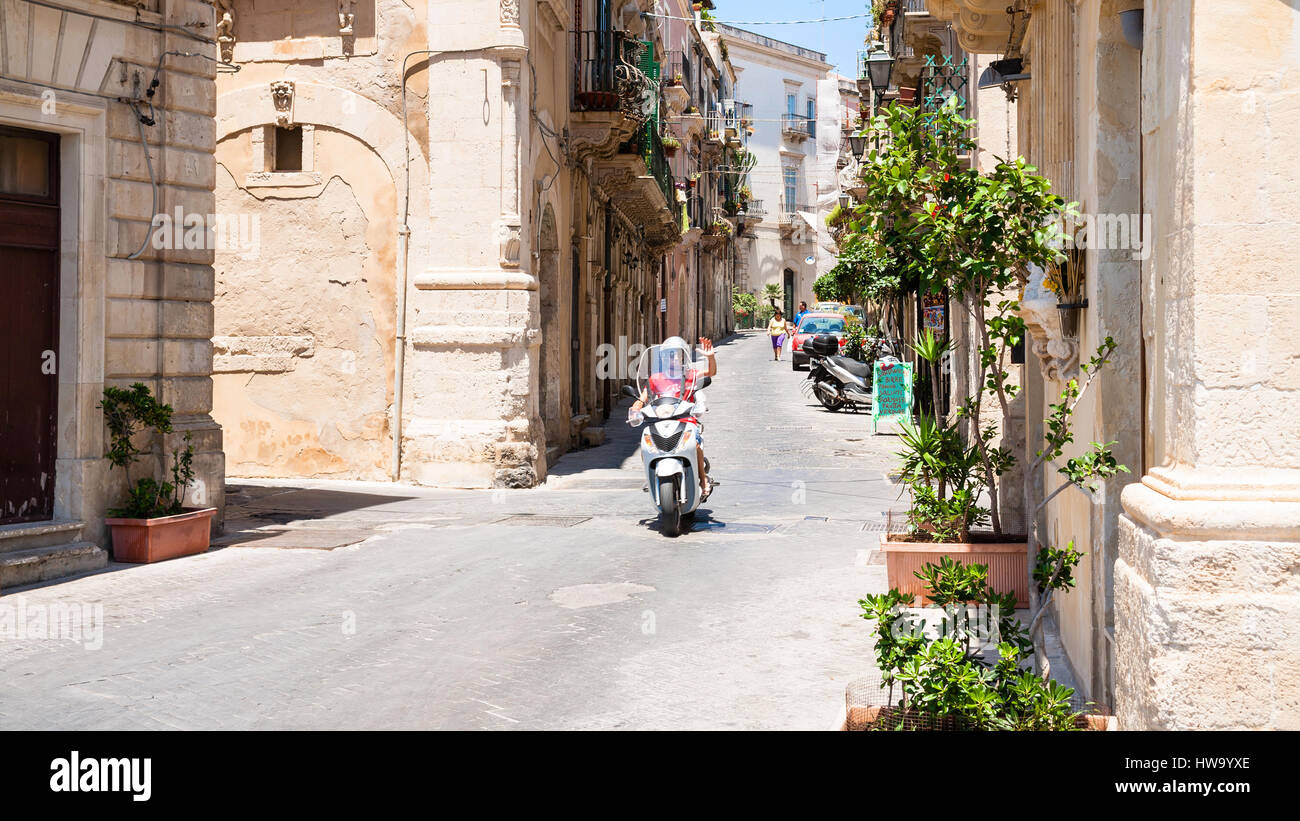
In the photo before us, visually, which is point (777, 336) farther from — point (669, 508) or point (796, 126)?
point (669, 508)

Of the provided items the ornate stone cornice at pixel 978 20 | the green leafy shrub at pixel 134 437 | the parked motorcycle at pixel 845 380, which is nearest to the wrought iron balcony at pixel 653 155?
the parked motorcycle at pixel 845 380

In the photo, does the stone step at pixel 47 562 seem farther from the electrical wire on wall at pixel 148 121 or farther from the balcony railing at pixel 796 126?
the balcony railing at pixel 796 126

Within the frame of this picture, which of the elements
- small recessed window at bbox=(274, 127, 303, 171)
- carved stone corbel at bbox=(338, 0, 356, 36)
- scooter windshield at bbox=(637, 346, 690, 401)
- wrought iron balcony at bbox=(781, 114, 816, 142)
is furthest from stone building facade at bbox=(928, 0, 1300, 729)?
wrought iron balcony at bbox=(781, 114, 816, 142)

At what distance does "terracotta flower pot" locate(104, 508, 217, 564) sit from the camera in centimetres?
935

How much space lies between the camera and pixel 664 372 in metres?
11.7

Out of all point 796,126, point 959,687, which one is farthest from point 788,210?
point 959,687

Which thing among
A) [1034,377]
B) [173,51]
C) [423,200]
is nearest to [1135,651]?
[1034,377]

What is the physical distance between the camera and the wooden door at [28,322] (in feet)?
29.5

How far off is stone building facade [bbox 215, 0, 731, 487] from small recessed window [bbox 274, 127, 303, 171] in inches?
0.9

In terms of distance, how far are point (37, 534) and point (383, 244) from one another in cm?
706

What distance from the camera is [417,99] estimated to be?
15.1 meters

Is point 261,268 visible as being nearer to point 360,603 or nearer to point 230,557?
point 230,557

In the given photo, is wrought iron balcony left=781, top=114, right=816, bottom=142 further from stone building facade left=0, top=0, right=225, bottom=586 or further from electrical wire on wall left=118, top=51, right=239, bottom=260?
electrical wire on wall left=118, top=51, right=239, bottom=260

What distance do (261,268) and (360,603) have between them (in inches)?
340
